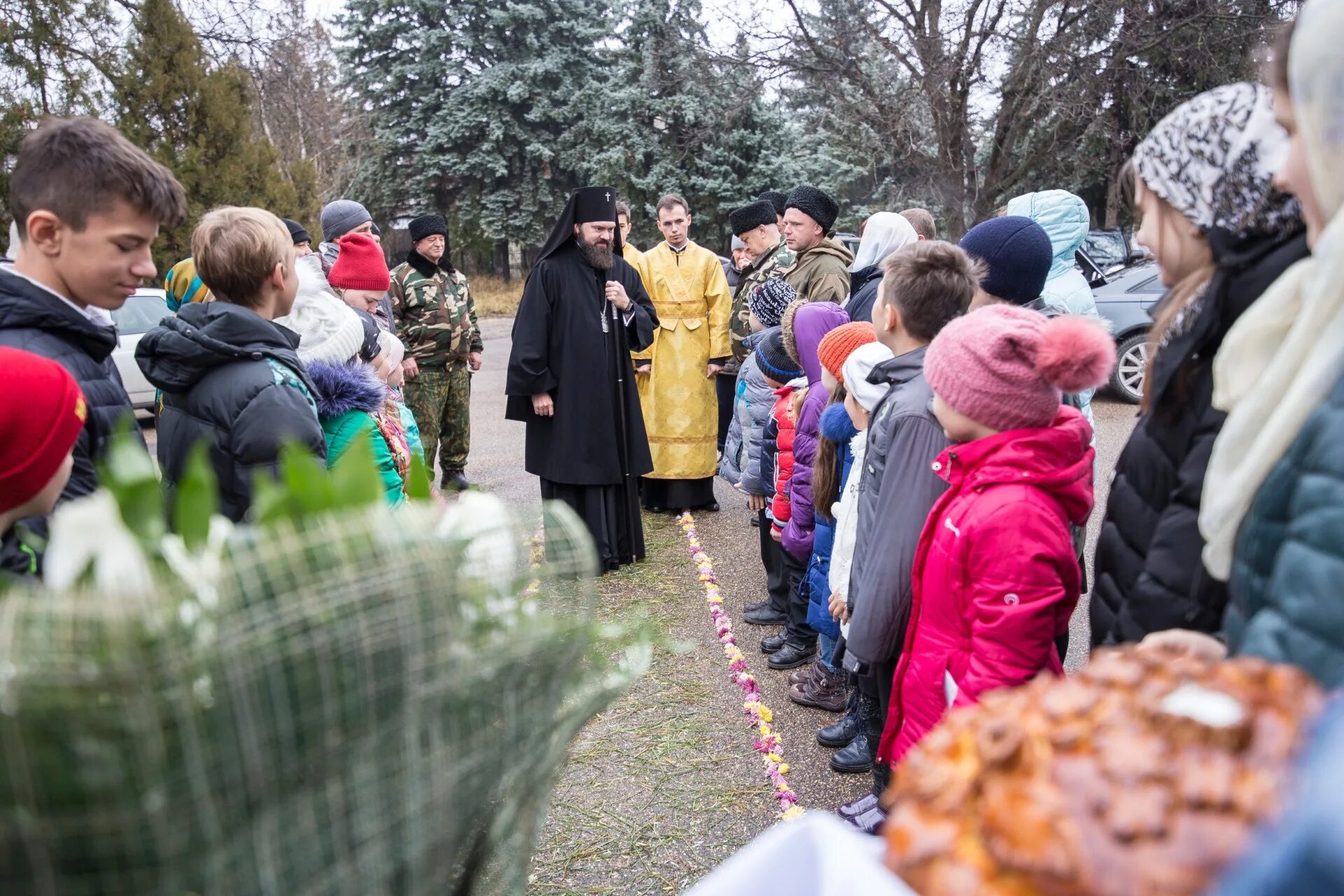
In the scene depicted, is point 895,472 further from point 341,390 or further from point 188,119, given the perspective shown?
point 188,119

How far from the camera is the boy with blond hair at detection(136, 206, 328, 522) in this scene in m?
2.43

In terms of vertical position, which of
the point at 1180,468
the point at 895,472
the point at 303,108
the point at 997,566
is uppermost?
the point at 303,108

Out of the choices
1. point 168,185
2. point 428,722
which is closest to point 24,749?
point 428,722

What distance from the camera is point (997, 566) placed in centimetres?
219

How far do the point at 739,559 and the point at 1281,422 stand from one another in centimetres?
480

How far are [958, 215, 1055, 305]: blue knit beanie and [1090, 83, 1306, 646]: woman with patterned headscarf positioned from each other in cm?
141

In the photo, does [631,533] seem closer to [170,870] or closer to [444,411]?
[444,411]

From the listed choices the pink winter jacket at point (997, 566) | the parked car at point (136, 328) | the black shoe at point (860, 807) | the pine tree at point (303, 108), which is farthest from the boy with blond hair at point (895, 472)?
the pine tree at point (303, 108)

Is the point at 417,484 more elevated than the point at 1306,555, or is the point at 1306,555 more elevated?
the point at 417,484

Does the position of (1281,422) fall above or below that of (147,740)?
above

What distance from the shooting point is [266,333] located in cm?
254

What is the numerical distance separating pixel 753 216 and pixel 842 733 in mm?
4483

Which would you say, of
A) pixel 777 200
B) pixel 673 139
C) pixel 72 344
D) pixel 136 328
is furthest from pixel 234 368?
pixel 673 139

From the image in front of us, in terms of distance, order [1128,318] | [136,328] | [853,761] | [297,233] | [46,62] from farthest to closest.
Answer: [46,62] → [136,328] → [1128,318] → [297,233] → [853,761]
